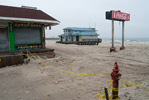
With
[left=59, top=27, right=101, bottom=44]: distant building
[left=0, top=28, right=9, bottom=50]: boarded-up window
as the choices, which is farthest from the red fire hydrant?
[left=59, top=27, right=101, bottom=44]: distant building

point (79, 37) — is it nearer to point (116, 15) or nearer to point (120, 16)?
point (120, 16)

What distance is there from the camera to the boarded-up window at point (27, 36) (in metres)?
11.5

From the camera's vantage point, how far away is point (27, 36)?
11.9m

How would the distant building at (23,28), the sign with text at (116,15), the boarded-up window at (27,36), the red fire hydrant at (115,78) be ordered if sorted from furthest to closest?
the sign with text at (116,15)
the boarded-up window at (27,36)
the distant building at (23,28)
the red fire hydrant at (115,78)

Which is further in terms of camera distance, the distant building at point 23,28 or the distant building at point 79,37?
the distant building at point 79,37

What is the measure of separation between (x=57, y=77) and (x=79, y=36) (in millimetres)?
29398

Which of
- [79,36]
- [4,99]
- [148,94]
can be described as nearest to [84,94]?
[148,94]

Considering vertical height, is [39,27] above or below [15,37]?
above

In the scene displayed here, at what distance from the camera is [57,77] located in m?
6.45

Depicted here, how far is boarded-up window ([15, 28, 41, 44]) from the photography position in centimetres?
1152

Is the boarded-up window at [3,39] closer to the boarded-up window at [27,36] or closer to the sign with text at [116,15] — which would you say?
the boarded-up window at [27,36]

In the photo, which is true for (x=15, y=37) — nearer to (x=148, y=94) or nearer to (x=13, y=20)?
(x=13, y=20)

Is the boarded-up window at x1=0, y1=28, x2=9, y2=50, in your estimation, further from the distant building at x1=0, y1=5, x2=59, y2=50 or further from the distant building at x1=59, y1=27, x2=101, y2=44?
the distant building at x1=59, y1=27, x2=101, y2=44

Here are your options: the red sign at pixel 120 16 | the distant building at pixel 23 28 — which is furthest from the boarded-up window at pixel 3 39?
the red sign at pixel 120 16
